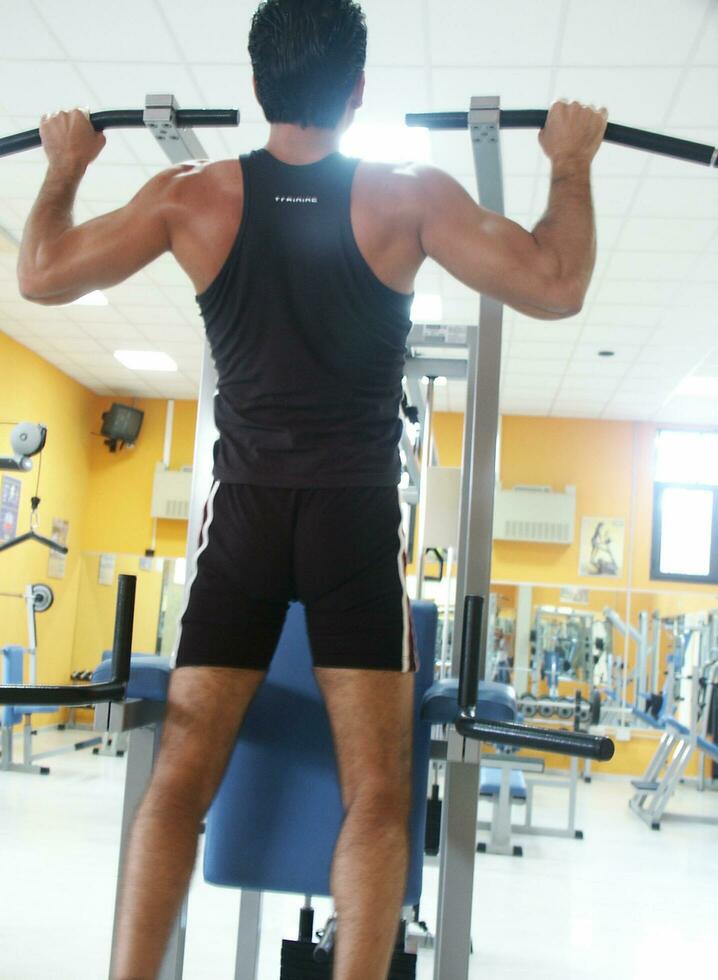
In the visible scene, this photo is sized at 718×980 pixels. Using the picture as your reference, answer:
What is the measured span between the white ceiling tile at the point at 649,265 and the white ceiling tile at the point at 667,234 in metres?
0.08

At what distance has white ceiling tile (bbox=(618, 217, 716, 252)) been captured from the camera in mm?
4953

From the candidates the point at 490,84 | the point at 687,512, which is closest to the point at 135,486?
the point at 687,512

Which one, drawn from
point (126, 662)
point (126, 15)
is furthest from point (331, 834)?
point (126, 15)

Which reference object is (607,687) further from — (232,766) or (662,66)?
(232,766)

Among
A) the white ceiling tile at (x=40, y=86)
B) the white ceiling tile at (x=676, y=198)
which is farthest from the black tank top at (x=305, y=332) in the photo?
the white ceiling tile at (x=676, y=198)

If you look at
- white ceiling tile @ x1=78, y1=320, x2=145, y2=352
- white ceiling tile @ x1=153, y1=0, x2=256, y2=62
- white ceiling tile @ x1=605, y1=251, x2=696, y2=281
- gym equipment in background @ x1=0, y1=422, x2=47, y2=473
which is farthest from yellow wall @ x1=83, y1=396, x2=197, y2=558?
white ceiling tile @ x1=153, y1=0, x2=256, y2=62

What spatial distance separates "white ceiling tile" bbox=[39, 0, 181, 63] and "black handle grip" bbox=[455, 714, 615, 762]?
3.19 meters

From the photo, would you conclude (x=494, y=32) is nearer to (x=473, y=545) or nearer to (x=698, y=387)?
(x=473, y=545)

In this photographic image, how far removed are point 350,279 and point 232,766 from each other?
0.90m

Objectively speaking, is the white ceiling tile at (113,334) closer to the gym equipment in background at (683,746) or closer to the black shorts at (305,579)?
the gym equipment in background at (683,746)

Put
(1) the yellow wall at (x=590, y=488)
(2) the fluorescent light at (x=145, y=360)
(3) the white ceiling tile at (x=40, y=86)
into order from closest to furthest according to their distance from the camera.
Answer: (3) the white ceiling tile at (x=40, y=86), (2) the fluorescent light at (x=145, y=360), (1) the yellow wall at (x=590, y=488)

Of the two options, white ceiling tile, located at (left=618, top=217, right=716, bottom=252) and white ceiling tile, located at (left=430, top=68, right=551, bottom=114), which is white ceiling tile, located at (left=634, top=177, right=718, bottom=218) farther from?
white ceiling tile, located at (left=430, top=68, right=551, bottom=114)

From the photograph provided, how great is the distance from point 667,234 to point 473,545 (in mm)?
3930

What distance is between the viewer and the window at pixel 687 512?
866cm
